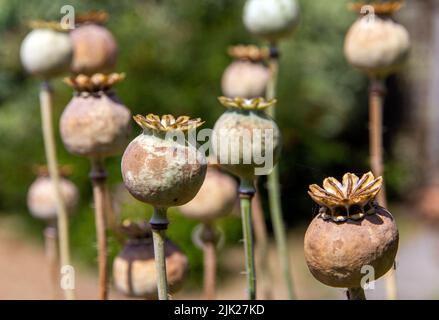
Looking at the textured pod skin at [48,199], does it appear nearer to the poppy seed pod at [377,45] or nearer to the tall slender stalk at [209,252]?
the tall slender stalk at [209,252]

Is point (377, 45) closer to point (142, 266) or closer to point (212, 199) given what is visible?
point (212, 199)

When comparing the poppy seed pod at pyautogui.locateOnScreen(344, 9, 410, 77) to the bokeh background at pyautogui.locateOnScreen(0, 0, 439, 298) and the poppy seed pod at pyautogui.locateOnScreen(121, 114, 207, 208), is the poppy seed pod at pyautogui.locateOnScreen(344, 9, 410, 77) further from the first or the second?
the bokeh background at pyautogui.locateOnScreen(0, 0, 439, 298)

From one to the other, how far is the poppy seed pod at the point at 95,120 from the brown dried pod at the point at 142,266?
0.41 ft

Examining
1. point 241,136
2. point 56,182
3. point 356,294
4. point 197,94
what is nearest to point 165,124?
point 241,136

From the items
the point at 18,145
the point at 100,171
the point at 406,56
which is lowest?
the point at 18,145

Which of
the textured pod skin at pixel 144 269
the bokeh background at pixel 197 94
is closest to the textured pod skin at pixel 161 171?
the textured pod skin at pixel 144 269

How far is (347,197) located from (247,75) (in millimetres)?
824

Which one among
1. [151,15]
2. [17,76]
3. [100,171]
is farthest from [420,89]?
[100,171]

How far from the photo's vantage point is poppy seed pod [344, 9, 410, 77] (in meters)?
1.36

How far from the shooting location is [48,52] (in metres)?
1.38

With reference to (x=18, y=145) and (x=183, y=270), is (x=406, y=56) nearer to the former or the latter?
(x=183, y=270)

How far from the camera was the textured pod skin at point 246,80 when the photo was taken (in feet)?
5.24
